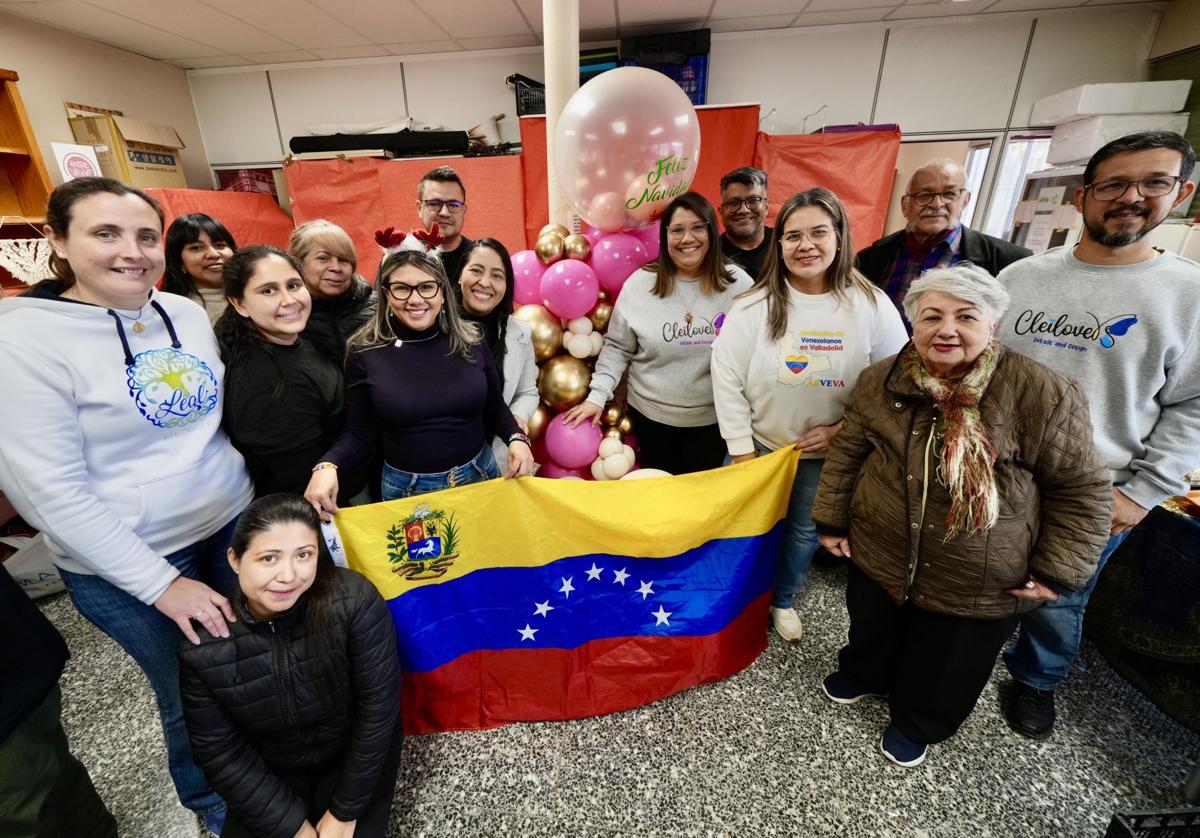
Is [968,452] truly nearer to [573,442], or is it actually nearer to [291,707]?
[573,442]

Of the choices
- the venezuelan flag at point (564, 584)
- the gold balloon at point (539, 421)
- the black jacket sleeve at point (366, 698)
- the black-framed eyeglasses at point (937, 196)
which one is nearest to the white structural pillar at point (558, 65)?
the gold balloon at point (539, 421)

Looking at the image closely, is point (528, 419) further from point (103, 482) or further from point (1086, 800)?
point (1086, 800)

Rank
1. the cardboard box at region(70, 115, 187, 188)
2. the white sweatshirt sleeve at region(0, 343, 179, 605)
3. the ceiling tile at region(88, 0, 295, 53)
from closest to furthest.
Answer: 1. the white sweatshirt sleeve at region(0, 343, 179, 605)
2. the ceiling tile at region(88, 0, 295, 53)
3. the cardboard box at region(70, 115, 187, 188)

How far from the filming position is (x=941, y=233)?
2154 millimetres

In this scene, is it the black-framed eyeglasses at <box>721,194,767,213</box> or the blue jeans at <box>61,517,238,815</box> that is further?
the black-framed eyeglasses at <box>721,194,767,213</box>

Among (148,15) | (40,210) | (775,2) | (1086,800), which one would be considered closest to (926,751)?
(1086,800)

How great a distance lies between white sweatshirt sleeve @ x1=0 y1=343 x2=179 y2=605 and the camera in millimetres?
967

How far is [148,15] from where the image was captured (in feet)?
13.6

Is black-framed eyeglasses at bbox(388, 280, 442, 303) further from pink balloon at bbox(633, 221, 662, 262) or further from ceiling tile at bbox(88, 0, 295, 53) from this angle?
ceiling tile at bbox(88, 0, 295, 53)

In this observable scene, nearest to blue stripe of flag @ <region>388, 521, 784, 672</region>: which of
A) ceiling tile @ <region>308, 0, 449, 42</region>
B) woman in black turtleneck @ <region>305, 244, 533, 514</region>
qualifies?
woman in black turtleneck @ <region>305, 244, 533, 514</region>

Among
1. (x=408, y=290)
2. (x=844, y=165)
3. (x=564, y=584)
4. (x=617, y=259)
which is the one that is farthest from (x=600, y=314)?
(x=844, y=165)

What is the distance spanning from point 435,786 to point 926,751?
61.9 inches

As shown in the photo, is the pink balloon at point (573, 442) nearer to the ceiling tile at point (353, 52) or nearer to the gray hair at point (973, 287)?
the gray hair at point (973, 287)

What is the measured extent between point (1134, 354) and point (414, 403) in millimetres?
2082
